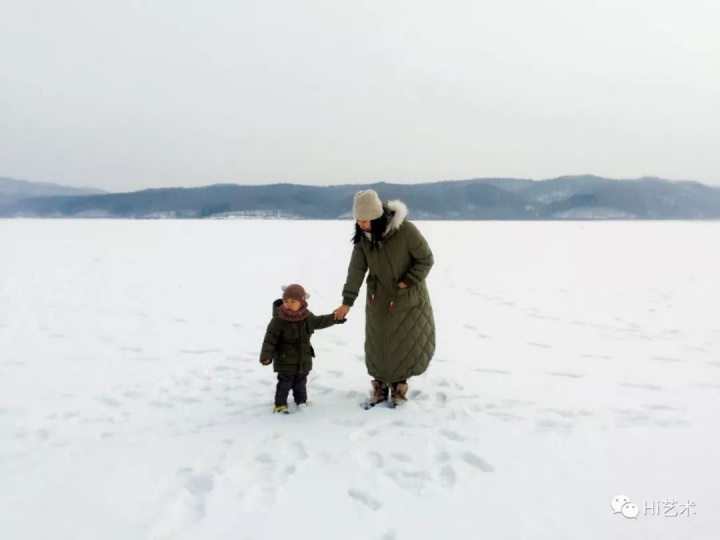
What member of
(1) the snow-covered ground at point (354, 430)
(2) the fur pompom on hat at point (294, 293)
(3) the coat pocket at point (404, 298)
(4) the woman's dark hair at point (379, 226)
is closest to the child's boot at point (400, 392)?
(1) the snow-covered ground at point (354, 430)

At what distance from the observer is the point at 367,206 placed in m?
4.50

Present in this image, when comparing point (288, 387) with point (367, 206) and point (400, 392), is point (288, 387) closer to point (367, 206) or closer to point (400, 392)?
point (400, 392)

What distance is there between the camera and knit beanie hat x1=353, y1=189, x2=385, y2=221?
4500mm

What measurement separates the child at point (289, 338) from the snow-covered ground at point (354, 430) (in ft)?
1.28

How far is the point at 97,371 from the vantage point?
21.4 feet

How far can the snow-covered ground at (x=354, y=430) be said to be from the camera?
325 centimetres

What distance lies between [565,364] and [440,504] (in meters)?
4.02

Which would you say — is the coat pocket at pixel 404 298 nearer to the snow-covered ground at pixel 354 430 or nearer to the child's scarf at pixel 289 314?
the child's scarf at pixel 289 314

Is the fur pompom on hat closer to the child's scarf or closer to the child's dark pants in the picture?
the child's scarf

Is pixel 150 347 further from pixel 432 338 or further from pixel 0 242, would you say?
pixel 0 242

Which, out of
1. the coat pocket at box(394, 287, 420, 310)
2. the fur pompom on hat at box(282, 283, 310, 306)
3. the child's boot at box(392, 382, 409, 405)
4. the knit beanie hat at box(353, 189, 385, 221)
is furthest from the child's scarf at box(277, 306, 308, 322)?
the child's boot at box(392, 382, 409, 405)

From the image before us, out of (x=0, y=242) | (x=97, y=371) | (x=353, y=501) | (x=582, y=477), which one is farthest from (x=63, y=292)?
(x=0, y=242)

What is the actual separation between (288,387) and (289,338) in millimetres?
532

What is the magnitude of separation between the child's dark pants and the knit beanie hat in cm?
172
